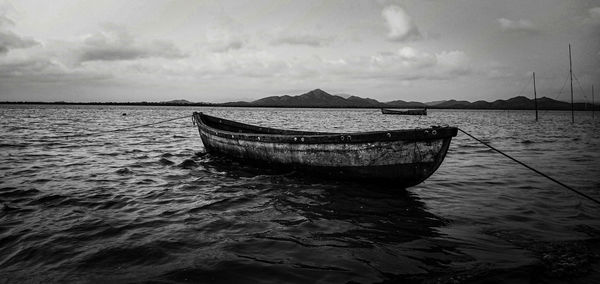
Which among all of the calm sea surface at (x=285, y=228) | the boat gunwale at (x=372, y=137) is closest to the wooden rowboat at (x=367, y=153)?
the boat gunwale at (x=372, y=137)

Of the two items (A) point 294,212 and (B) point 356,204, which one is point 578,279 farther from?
(A) point 294,212

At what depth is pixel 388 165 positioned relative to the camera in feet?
25.7

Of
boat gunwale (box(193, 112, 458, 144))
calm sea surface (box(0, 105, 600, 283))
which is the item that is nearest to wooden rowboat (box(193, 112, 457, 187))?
boat gunwale (box(193, 112, 458, 144))

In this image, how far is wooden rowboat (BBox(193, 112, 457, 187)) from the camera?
7.36 m

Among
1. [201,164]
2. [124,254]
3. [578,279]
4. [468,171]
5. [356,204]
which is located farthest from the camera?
[201,164]

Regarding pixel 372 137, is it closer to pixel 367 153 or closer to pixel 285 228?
pixel 367 153

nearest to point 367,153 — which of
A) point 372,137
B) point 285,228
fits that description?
point 372,137

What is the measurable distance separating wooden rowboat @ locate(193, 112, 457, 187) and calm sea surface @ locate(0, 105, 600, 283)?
0.43 metres

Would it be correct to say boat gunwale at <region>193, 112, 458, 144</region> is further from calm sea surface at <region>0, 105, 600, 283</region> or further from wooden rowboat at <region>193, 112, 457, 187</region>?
calm sea surface at <region>0, 105, 600, 283</region>

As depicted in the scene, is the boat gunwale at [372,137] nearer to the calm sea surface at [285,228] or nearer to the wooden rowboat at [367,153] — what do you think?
the wooden rowboat at [367,153]

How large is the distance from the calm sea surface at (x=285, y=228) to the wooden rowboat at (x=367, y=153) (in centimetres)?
43

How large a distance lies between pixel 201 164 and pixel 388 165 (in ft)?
23.5

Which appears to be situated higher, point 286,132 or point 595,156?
point 286,132

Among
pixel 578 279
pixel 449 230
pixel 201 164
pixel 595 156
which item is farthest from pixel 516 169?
pixel 201 164
